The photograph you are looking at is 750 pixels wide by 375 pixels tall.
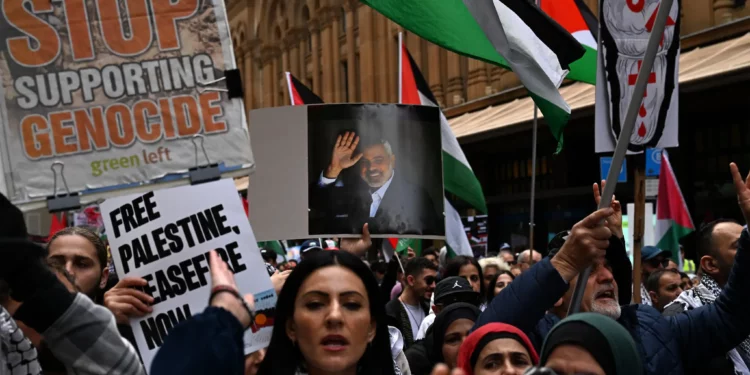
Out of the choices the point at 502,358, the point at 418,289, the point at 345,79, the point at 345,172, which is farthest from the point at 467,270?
the point at 345,79

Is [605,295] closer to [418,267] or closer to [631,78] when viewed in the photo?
[631,78]

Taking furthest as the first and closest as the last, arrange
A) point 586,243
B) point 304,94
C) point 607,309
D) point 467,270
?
point 304,94 < point 467,270 < point 607,309 < point 586,243

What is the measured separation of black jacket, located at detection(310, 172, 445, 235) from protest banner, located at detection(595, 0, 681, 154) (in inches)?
40.5

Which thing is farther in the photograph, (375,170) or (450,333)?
(375,170)

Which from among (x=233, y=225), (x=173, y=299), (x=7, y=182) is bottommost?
(x=173, y=299)

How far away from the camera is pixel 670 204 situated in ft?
37.5

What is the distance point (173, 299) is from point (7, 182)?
0.62 m

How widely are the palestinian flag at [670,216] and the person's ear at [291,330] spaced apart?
8654 mm

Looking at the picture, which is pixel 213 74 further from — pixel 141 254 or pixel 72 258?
pixel 72 258

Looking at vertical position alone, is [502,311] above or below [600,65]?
below

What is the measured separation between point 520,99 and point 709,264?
55.1 feet

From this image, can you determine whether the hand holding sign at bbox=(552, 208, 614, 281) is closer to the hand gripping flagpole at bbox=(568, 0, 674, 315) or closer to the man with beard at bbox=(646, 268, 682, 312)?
the hand gripping flagpole at bbox=(568, 0, 674, 315)

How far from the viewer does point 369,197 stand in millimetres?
5121

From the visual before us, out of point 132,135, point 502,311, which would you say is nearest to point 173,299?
point 132,135
